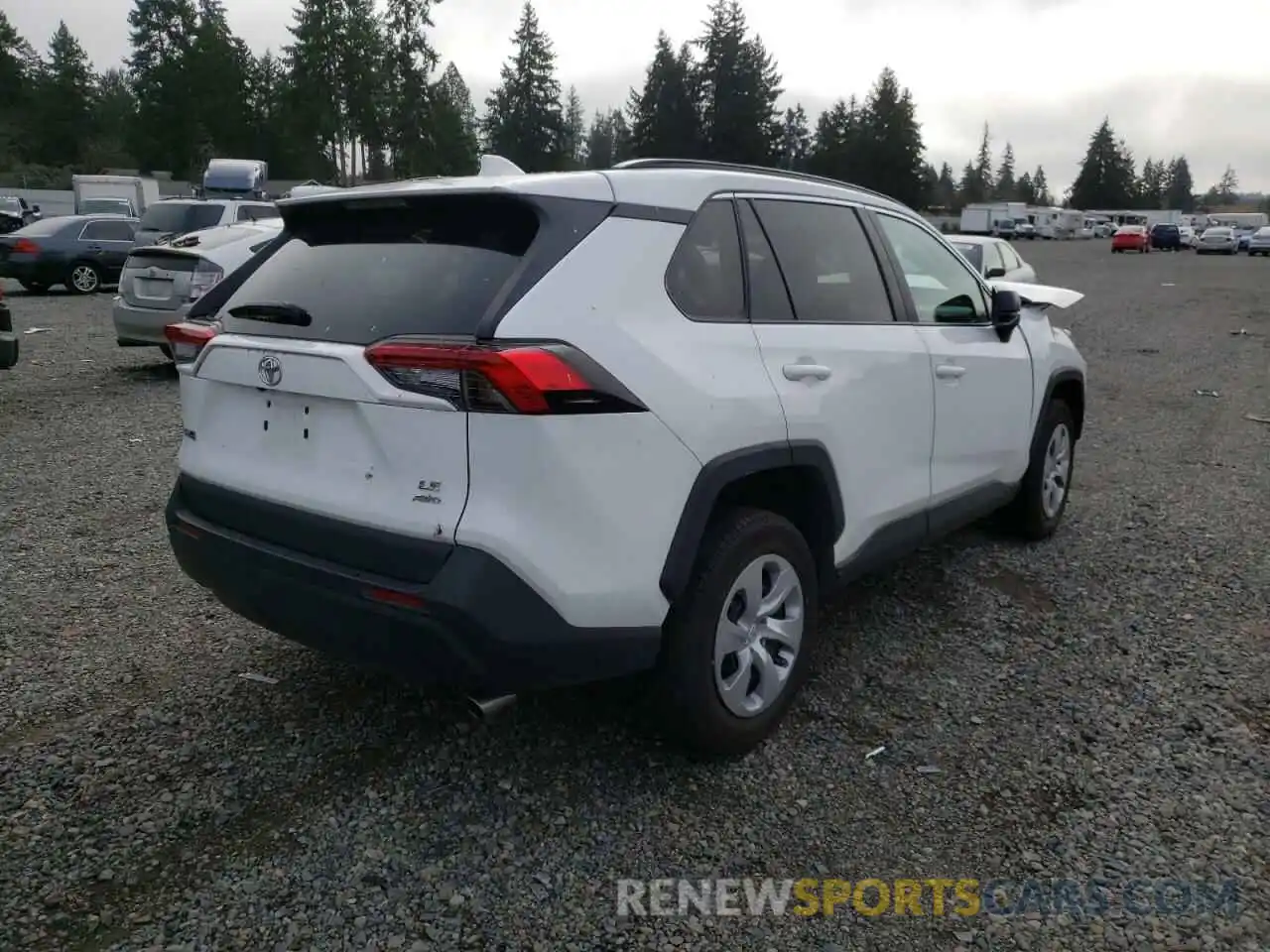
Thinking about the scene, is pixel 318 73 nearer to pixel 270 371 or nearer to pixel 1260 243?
pixel 1260 243

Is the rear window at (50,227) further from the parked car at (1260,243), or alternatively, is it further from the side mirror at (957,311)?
the parked car at (1260,243)

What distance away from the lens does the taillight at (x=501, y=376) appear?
8.14ft

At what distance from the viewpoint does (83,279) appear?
734 inches

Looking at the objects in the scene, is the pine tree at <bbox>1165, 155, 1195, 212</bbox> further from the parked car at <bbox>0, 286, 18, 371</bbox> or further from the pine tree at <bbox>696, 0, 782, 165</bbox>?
the parked car at <bbox>0, 286, 18, 371</bbox>

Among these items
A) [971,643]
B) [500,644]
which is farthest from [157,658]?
[971,643]

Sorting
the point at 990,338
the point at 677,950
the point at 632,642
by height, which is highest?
the point at 990,338

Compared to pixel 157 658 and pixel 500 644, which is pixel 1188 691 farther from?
pixel 157 658

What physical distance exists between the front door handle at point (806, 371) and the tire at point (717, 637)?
0.46 m

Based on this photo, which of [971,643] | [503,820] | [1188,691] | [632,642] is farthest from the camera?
[971,643]

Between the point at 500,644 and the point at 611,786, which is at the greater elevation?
the point at 500,644

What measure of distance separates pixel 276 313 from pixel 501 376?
94 cm

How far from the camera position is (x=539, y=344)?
2.53m

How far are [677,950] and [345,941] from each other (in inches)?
32.3

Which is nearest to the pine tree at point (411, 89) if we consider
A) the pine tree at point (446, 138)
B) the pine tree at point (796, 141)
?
the pine tree at point (446, 138)
